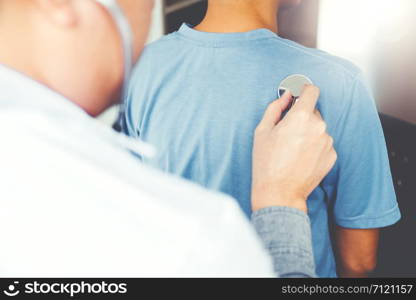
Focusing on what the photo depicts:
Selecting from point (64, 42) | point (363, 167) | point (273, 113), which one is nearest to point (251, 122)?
point (273, 113)

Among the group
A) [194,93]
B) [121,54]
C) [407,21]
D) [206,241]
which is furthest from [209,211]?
[407,21]

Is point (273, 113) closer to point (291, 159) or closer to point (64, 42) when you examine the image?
point (291, 159)

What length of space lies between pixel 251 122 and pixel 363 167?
6.2 inches

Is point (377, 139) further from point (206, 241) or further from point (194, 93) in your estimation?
point (206, 241)

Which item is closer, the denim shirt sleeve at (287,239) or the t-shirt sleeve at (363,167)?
the denim shirt sleeve at (287,239)

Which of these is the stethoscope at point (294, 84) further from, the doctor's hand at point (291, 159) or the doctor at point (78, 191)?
the doctor at point (78, 191)

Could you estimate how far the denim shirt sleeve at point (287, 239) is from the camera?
0.44 meters

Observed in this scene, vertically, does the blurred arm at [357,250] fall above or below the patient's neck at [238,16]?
below

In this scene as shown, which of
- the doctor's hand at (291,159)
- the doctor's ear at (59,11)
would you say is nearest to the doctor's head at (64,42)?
the doctor's ear at (59,11)

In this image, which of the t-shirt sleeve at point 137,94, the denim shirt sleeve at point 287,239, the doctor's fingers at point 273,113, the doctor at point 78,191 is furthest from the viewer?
the t-shirt sleeve at point 137,94

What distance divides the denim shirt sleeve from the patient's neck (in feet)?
0.88

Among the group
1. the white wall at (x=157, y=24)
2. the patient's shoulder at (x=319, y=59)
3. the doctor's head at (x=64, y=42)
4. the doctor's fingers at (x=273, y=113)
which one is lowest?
the doctor's fingers at (x=273, y=113)

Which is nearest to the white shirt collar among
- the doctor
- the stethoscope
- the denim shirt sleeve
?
the doctor

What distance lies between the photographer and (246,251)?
323 mm
